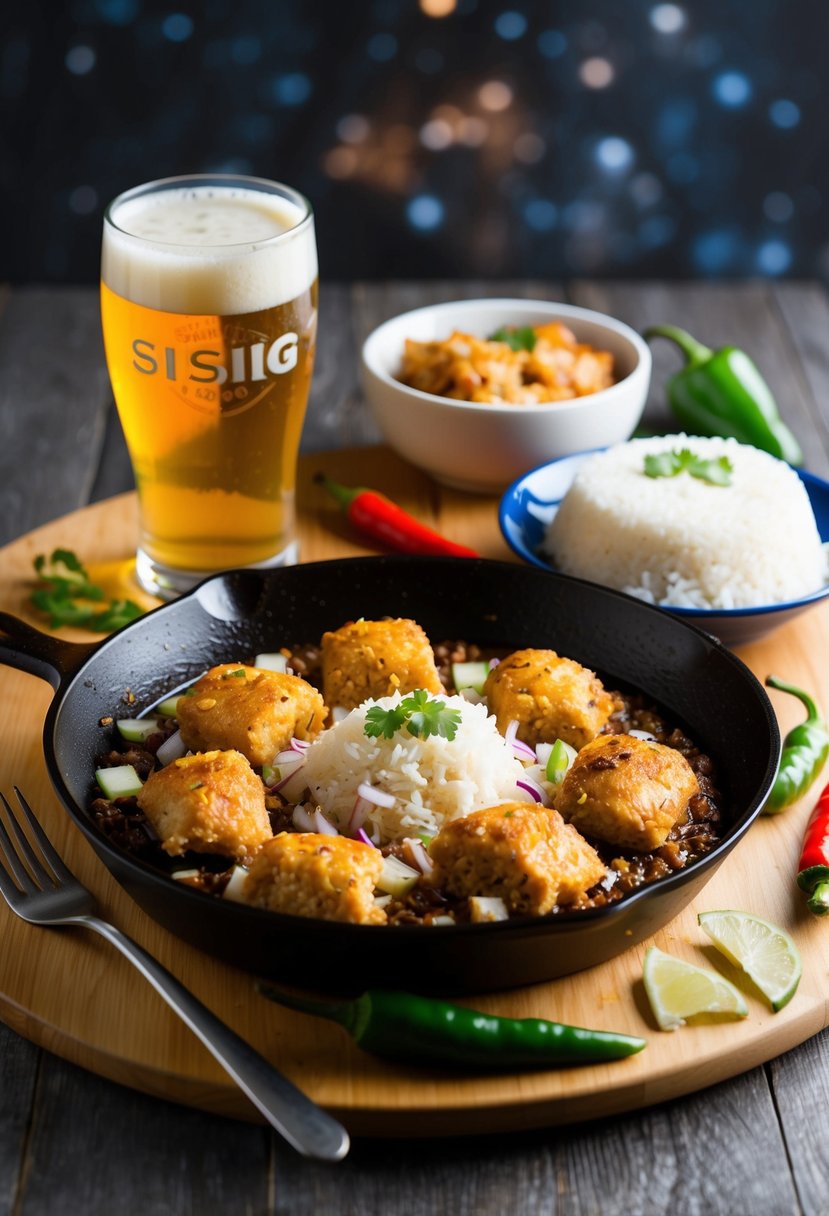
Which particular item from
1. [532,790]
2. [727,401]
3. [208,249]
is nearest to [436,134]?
[727,401]

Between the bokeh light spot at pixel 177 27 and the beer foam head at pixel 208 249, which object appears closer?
the beer foam head at pixel 208 249

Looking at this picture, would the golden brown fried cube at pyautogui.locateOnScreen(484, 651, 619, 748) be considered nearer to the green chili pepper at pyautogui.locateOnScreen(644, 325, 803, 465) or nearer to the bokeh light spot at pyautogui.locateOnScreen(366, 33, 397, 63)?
Result: the green chili pepper at pyautogui.locateOnScreen(644, 325, 803, 465)

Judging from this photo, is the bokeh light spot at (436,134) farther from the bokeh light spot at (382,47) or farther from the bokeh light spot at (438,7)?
the bokeh light spot at (438,7)

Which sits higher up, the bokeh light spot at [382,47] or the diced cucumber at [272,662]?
the bokeh light spot at [382,47]

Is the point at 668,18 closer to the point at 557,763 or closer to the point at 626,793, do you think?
the point at 557,763

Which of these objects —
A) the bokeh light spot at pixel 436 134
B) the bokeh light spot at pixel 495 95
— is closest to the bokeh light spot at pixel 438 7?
the bokeh light spot at pixel 495 95

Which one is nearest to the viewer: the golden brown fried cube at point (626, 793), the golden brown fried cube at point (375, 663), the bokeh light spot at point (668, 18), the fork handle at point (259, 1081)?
the fork handle at point (259, 1081)

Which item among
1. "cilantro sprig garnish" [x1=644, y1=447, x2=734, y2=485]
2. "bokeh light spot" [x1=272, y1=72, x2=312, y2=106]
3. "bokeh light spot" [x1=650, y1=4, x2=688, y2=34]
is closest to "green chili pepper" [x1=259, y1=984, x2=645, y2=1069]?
"cilantro sprig garnish" [x1=644, y1=447, x2=734, y2=485]
